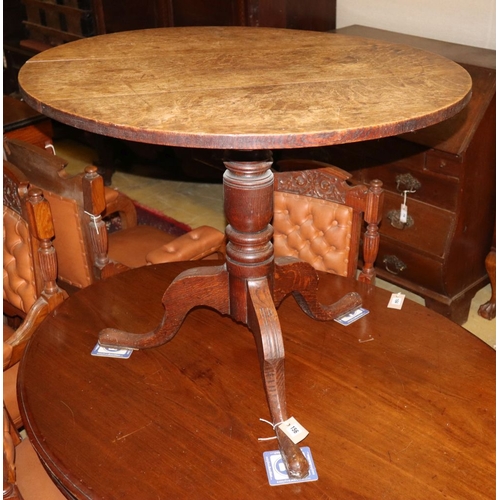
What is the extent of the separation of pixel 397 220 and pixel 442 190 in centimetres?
28

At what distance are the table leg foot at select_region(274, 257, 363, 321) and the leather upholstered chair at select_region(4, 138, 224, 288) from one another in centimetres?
80

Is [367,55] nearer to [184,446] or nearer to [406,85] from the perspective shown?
[406,85]

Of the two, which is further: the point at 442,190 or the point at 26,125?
the point at 26,125

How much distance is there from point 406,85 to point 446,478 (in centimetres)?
84

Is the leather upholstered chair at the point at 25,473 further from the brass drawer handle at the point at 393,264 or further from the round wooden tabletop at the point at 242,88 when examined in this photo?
the brass drawer handle at the point at 393,264

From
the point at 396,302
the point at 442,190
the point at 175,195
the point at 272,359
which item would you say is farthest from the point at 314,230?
the point at 175,195

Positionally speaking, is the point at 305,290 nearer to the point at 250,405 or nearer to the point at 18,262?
the point at 250,405

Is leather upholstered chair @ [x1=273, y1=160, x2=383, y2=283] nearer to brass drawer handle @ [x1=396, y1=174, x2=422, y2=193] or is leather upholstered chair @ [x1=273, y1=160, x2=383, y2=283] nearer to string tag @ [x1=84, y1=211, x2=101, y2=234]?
string tag @ [x1=84, y1=211, x2=101, y2=234]

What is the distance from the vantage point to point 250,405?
5.31ft

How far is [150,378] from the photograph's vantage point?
5.61 ft

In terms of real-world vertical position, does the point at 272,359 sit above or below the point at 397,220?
above

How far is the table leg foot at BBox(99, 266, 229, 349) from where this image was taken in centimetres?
179

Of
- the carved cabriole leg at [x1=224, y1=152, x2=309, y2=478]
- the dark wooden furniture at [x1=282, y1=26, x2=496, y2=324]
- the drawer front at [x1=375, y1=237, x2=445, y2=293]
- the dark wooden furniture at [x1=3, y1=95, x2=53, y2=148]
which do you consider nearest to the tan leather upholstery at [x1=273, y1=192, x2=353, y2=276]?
the carved cabriole leg at [x1=224, y1=152, x2=309, y2=478]

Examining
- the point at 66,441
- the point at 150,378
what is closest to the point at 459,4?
the point at 150,378
